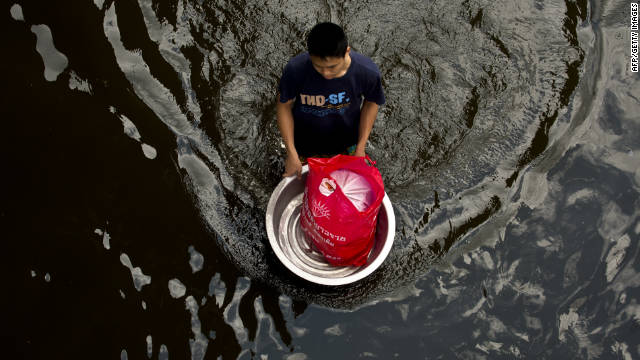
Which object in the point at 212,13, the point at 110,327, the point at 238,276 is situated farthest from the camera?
the point at 212,13

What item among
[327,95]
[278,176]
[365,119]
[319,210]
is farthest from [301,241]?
[327,95]

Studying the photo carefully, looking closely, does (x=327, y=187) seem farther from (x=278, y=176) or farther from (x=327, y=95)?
(x=278, y=176)

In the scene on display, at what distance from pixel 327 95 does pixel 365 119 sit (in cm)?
28

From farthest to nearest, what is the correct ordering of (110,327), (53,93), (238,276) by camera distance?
(53,93) < (238,276) < (110,327)

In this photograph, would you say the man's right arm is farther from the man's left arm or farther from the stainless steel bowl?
the man's left arm

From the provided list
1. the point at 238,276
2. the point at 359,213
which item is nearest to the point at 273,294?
the point at 238,276

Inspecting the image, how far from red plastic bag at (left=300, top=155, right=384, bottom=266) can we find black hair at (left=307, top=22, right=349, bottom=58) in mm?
603

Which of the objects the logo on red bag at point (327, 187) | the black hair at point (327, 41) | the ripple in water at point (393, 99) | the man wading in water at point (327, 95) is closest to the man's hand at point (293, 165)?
the man wading in water at point (327, 95)

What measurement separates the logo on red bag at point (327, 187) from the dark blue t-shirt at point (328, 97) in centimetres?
40

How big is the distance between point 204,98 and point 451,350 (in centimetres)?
218

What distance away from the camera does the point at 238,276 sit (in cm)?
302

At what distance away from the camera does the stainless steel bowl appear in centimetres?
266

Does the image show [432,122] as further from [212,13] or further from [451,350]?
[212,13]

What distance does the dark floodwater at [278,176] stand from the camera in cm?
288
